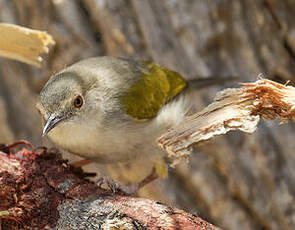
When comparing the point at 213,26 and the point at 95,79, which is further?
the point at 213,26

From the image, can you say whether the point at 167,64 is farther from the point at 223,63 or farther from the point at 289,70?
the point at 289,70

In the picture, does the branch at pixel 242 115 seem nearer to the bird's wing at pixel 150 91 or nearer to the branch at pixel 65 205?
the branch at pixel 65 205

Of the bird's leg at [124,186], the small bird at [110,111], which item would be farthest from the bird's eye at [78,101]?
the bird's leg at [124,186]

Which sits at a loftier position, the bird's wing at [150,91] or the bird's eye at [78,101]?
the bird's eye at [78,101]

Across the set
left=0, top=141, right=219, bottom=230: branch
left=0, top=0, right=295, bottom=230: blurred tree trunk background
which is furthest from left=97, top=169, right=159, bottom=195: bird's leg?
left=0, top=0, right=295, bottom=230: blurred tree trunk background

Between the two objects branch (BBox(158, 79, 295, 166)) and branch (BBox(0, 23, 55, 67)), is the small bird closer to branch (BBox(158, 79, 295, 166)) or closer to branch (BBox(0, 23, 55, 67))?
branch (BBox(0, 23, 55, 67))

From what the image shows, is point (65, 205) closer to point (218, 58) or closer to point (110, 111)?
point (110, 111)

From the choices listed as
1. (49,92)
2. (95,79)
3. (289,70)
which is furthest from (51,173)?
(289,70)
